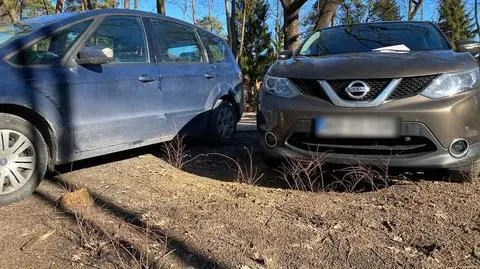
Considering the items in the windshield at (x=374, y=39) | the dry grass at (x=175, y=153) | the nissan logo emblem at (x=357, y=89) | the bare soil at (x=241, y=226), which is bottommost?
the bare soil at (x=241, y=226)

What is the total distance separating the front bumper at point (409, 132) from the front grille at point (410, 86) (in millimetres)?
52

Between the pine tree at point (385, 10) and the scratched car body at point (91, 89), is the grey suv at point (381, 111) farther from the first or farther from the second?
the pine tree at point (385, 10)

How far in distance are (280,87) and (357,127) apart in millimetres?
775

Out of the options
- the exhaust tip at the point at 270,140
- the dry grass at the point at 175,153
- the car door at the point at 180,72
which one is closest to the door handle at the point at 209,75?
the car door at the point at 180,72

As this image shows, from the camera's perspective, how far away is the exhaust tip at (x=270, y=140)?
163 inches

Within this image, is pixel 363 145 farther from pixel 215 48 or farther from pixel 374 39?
pixel 215 48

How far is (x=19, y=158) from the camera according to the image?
3678mm

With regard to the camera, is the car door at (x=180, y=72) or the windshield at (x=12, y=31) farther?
the car door at (x=180, y=72)

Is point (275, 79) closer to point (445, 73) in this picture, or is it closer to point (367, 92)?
point (367, 92)

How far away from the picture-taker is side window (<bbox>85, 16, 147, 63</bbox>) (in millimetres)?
4492

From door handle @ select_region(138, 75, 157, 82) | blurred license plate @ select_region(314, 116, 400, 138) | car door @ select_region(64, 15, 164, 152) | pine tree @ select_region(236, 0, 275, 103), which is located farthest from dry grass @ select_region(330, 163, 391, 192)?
pine tree @ select_region(236, 0, 275, 103)

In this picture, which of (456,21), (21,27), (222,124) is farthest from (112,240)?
(456,21)

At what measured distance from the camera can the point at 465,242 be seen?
2.90 meters

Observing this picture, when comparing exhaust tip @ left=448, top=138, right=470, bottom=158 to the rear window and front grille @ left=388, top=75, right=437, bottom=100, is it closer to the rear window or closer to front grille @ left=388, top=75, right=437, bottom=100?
front grille @ left=388, top=75, right=437, bottom=100
